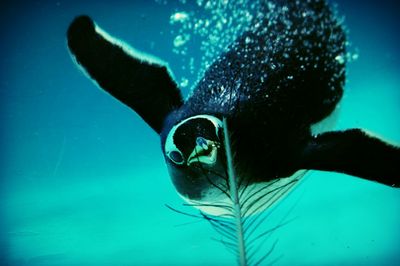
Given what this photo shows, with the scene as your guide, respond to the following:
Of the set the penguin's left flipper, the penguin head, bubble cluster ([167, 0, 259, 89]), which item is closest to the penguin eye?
the penguin head

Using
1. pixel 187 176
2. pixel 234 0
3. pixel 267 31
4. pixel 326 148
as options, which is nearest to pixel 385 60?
pixel 234 0

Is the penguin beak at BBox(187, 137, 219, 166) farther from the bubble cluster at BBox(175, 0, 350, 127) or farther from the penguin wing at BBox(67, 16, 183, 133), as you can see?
the penguin wing at BBox(67, 16, 183, 133)

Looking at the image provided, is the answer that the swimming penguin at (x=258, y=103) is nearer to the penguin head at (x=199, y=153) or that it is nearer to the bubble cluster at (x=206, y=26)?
the penguin head at (x=199, y=153)

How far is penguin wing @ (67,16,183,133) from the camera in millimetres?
2432

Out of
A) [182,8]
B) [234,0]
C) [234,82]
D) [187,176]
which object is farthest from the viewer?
[182,8]

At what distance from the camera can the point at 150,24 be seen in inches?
188

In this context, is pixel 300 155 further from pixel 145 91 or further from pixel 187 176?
pixel 145 91

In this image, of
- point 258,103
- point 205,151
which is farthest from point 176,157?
point 258,103

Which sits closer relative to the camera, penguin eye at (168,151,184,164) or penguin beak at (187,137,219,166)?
penguin beak at (187,137,219,166)

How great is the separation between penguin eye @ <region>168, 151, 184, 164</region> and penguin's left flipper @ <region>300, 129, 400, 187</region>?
2.59 ft

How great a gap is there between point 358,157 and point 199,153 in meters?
0.98

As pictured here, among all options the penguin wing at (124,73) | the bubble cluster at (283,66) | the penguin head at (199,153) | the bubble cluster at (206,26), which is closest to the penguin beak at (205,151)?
the penguin head at (199,153)

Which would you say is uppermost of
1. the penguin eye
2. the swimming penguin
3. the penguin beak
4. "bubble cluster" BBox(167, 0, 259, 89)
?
"bubble cluster" BBox(167, 0, 259, 89)

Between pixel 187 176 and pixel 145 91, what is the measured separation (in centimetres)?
104
